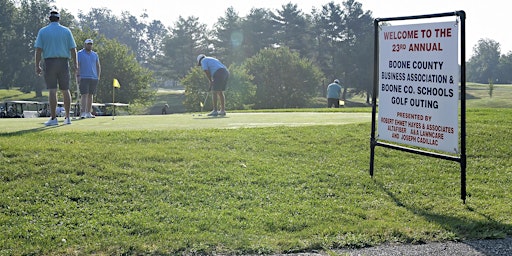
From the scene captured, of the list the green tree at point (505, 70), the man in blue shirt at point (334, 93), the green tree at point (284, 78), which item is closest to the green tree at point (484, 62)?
the green tree at point (505, 70)

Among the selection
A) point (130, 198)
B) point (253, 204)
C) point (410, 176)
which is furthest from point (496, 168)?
point (130, 198)

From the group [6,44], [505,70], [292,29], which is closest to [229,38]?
[292,29]

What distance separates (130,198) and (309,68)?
7206cm

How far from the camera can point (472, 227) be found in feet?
17.9

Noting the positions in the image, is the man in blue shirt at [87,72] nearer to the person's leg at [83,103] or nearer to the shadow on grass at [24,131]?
the person's leg at [83,103]

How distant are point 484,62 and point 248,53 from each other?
86.7 metres

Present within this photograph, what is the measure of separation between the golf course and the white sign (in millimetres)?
718

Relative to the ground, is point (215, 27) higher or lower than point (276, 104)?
higher

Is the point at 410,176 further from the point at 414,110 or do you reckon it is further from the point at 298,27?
the point at 298,27

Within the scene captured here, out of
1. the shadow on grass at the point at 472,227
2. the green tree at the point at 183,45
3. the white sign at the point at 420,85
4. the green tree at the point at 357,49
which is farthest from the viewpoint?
the green tree at the point at 183,45

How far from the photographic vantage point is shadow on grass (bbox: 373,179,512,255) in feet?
17.0

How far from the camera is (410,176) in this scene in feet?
24.2

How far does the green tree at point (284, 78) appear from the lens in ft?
244

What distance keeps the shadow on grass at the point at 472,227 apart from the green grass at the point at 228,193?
0.02m
